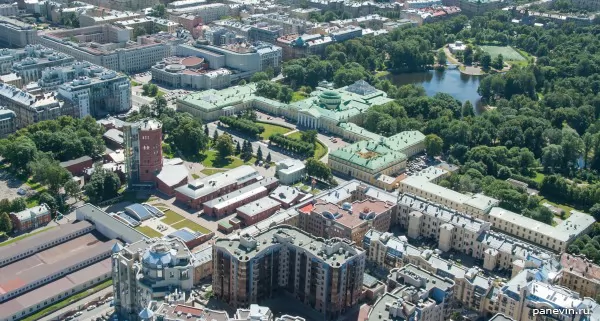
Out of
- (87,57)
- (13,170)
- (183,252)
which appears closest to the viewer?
(183,252)

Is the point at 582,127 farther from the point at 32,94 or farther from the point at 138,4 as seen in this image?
the point at 138,4

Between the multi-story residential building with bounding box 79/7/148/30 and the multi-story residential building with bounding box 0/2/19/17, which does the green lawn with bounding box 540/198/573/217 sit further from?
the multi-story residential building with bounding box 0/2/19/17

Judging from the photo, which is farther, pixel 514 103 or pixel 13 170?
pixel 514 103

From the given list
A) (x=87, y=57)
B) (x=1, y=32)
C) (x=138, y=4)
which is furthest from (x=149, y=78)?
(x=138, y=4)

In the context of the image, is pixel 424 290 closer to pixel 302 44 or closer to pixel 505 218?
pixel 505 218

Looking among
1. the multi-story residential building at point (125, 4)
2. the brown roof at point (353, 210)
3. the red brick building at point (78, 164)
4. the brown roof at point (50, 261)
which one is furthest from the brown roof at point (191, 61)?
the brown roof at point (353, 210)

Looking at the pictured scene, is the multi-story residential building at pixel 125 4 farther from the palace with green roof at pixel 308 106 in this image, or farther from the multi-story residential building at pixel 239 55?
the palace with green roof at pixel 308 106

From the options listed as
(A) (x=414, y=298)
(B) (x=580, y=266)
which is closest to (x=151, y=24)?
(B) (x=580, y=266)
